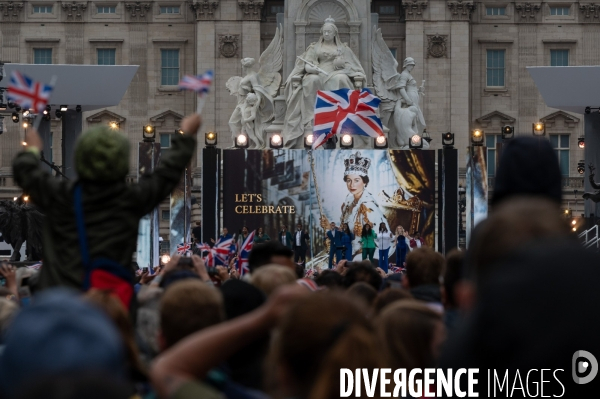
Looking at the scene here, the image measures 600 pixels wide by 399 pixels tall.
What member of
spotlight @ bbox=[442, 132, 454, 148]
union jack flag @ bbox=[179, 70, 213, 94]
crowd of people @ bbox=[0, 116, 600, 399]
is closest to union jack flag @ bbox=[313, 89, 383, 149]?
spotlight @ bbox=[442, 132, 454, 148]

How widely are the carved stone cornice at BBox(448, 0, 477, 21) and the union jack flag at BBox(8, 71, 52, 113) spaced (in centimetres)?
5831

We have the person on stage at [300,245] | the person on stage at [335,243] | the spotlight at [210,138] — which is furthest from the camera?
the person on stage at [300,245]

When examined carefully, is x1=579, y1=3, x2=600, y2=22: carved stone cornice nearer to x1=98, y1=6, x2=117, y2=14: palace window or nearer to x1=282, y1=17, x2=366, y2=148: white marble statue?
x1=98, y1=6, x2=117, y2=14: palace window

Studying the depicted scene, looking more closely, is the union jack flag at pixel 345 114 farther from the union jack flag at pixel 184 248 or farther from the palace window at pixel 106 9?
the palace window at pixel 106 9

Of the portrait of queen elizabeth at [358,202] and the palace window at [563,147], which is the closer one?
the portrait of queen elizabeth at [358,202]

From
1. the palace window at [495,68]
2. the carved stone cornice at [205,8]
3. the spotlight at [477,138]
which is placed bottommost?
the spotlight at [477,138]

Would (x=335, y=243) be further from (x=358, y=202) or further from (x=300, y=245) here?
(x=358, y=202)

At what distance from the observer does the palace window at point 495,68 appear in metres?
67.9

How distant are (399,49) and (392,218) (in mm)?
33466

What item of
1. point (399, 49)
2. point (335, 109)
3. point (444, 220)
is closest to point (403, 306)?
point (444, 220)

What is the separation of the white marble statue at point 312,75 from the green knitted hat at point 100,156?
32.3 meters

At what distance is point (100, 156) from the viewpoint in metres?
7.18

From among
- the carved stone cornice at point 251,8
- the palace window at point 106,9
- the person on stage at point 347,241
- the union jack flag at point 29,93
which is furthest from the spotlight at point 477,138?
the palace window at point 106,9

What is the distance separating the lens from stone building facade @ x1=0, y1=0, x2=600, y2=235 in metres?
66.3
